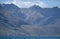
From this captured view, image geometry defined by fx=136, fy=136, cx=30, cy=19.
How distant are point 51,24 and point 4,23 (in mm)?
1373

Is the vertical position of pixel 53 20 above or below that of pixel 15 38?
above

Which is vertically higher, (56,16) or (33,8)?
(33,8)

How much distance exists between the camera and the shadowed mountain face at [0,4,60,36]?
3943mm

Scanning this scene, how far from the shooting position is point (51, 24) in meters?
3.95

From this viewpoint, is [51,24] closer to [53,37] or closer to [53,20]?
[53,20]

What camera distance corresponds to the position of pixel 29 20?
4.00 meters

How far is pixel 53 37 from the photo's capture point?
3.90 m

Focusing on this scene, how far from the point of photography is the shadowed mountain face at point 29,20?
3.94 metres

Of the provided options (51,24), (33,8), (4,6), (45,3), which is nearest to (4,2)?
(4,6)

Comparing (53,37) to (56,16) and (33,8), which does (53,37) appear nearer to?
(56,16)

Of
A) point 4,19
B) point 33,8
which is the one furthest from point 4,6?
point 33,8

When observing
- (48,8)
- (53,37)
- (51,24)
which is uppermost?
(48,8)

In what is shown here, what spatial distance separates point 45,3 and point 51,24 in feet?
2.10

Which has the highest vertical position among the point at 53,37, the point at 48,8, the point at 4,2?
the point at 4,2
